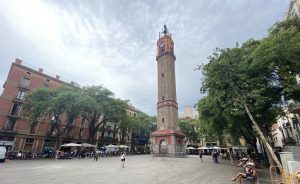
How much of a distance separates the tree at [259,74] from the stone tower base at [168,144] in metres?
23.3

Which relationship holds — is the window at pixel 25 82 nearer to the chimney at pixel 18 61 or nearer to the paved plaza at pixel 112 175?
the chimney at pixel 18 61

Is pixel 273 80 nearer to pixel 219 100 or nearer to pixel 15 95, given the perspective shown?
pixel 219 100

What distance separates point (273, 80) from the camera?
13836 millimetres

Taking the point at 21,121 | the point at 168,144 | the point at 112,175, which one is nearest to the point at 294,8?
the point at 112,175

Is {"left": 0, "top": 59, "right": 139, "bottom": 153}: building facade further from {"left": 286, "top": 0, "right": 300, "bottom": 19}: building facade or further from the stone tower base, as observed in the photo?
{"left": 286, "top": 0, "right": 300, "bottom": 19}: building facade

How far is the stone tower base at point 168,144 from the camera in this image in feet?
123

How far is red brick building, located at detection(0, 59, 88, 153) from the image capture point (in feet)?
103

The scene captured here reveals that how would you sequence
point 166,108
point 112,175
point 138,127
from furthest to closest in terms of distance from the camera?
1. point 138,127
2. point 166,108
3. point 112,175

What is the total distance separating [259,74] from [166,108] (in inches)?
1125

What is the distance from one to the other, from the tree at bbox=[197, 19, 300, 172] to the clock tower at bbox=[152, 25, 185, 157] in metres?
24.1

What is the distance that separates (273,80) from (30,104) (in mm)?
32955

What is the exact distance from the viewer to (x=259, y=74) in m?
13.6

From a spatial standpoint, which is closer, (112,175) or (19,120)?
(112,175)

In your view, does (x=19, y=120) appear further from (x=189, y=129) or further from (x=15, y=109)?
(x=189, y=129)
